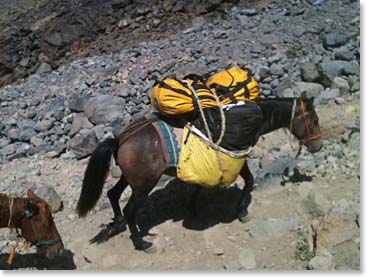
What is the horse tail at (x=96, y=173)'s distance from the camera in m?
4.13

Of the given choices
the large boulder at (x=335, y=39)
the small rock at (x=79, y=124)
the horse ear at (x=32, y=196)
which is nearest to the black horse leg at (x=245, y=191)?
the horse ear at (x=32, y=196)

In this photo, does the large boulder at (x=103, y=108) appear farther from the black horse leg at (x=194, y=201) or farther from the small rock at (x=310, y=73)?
the small rock at (x=310, y=73)

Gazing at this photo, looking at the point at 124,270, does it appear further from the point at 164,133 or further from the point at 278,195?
the point at 278,195

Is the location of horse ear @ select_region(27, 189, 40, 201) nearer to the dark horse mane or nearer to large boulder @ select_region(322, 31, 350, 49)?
the dark horse mane

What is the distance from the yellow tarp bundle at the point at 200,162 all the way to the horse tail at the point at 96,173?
58 centimetres

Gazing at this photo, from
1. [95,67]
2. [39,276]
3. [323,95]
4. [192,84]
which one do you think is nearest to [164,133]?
[192,84]

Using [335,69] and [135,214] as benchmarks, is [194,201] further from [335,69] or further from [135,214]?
[335,69]

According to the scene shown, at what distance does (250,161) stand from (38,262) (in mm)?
2408

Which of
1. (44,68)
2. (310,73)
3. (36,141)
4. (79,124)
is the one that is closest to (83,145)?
(79,124)

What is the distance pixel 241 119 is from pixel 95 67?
509cm

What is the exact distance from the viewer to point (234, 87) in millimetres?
4320

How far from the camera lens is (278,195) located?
4828mm

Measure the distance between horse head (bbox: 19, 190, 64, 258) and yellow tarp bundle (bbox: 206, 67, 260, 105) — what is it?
1715 millimetres

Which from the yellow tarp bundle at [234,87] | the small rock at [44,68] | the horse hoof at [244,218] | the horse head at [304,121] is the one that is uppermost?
the yellow tarp bundle at [234,87]
